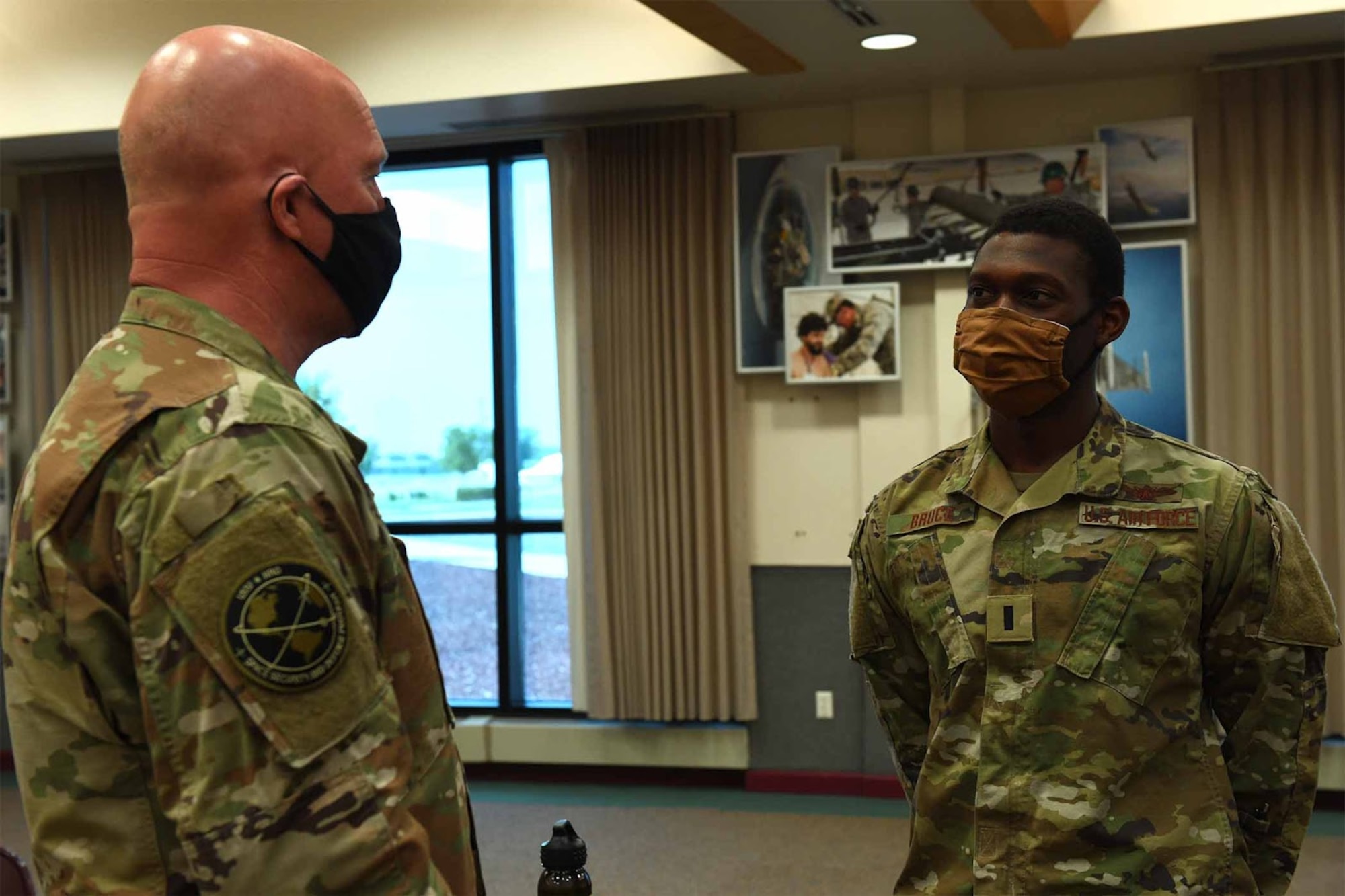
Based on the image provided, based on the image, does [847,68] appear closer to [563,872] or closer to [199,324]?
[563,872]

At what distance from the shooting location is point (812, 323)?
567cm

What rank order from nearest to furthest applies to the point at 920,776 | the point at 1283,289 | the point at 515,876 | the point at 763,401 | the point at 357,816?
1. the point at 357,816
2. the point at 920,776
3. the point at 515,876
4. the point at 1283,289
5. the point at 763,401

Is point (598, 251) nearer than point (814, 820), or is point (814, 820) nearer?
point (814, 820)

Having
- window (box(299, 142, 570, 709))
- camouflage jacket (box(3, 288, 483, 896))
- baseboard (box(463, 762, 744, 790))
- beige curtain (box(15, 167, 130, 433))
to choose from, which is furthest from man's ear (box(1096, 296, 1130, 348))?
beige curtain (box(15, 167, 130, 433))

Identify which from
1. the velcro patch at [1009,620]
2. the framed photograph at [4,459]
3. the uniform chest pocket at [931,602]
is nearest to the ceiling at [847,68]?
the framed photograph at [4,459]

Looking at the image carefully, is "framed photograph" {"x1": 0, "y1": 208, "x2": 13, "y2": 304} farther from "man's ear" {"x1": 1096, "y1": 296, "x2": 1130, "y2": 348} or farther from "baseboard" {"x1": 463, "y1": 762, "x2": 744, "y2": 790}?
"man's ear" {"x1": 1096, "y1": 296, "x2": 1130, "y2": 348}

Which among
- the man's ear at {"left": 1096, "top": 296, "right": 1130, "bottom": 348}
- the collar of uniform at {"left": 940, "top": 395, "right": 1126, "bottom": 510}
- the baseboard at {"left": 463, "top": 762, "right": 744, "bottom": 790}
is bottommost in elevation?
the baseboard at {"left": 463, "top": 762, "right": 744, "bottom": 790}

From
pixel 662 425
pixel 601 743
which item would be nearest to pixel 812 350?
pixel 662 425

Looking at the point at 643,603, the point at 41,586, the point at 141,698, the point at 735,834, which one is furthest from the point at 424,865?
the point at 643,603

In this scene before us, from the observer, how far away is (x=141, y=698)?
1116mm

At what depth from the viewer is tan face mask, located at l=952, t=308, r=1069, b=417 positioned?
1.90 m

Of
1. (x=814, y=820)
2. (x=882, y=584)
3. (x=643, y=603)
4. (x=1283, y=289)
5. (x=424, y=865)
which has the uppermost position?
(x=1283, y=289)

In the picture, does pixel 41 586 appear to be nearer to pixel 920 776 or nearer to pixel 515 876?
pixel 920 776

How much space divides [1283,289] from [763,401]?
7.10 ft
